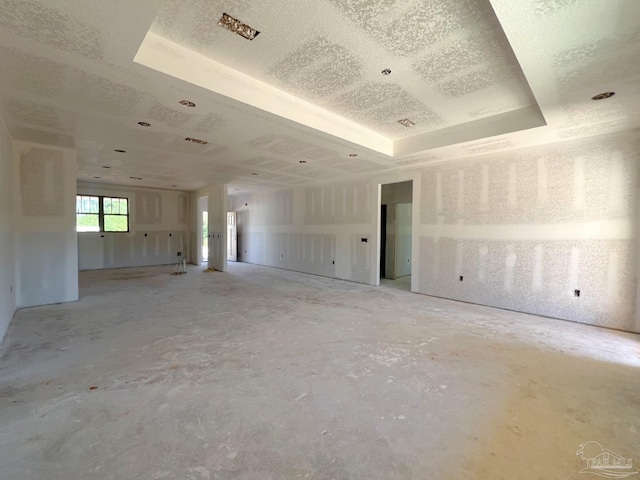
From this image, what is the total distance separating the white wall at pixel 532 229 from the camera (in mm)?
3883

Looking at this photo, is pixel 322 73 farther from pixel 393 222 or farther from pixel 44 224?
pixel 393 222

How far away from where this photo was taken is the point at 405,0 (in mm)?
1955

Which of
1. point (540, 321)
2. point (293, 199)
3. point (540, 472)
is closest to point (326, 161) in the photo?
point (293, 199)

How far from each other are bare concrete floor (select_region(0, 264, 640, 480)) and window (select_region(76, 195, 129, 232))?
603cm

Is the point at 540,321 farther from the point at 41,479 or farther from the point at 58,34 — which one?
the point at 58,34

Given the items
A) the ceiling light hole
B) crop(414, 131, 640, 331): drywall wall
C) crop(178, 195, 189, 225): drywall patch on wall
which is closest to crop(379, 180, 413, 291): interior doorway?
crop(414, 131, 640, 331): drywall wall

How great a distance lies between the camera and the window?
29.5 ft

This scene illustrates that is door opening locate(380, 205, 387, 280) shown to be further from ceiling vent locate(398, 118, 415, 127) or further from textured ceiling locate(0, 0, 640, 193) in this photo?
ceiling vent locate(398, 118, 415, 127)

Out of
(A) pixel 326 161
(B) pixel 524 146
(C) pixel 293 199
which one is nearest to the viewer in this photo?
(B) pixel 524 146

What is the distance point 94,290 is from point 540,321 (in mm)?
8226

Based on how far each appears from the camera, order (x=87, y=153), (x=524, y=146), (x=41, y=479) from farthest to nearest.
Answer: (x=87, y=153)
(x=524, y=146)
(x=41, y=479)

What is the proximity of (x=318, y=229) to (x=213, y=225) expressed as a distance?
3.87 m

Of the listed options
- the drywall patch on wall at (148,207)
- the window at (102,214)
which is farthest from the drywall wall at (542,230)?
the window at (102,214)

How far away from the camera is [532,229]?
4562 mm
